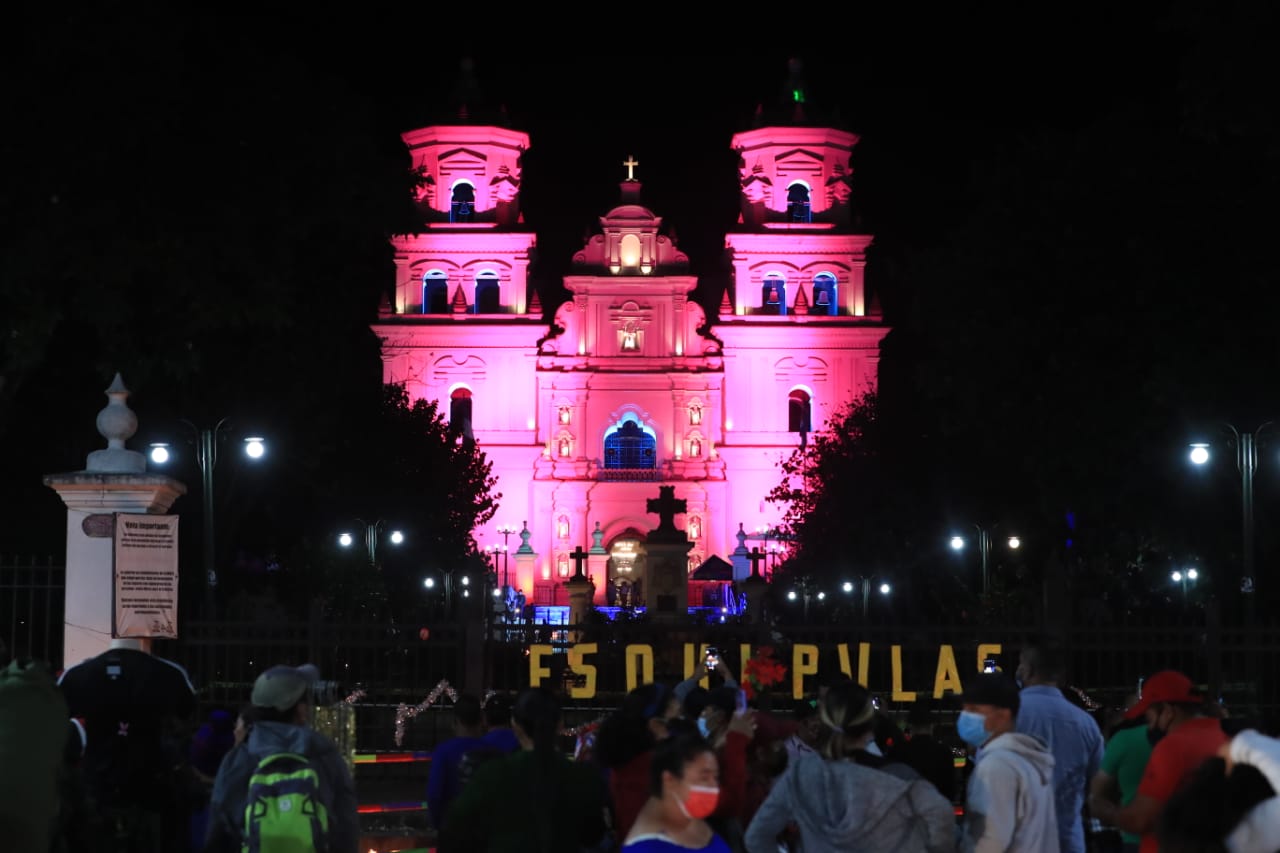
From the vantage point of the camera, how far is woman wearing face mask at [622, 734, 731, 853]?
619 centimetres

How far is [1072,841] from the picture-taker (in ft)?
29.4

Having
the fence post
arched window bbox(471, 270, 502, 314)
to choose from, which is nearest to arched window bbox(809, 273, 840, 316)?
arched window bbox(471, 270, 502, 314)

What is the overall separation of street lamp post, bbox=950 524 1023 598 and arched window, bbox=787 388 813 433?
19.8 metres

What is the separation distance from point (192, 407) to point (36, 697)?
18482 millimetres

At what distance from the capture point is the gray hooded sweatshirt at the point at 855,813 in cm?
711

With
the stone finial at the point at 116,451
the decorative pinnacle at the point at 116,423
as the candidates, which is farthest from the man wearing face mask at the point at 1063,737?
the decorative pinnacle at the point at 116,423

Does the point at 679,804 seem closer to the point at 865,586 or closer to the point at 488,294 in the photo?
the point at 865,586

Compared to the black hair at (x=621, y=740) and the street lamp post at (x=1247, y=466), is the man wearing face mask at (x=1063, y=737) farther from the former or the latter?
the street lamp post at (x=1247, y=466)

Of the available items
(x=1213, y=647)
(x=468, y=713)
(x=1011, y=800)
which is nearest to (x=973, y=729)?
(x=1011, y=800)

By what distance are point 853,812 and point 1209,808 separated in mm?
1931

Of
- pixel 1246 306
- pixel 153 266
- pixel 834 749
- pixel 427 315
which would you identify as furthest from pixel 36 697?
pixel 427 315

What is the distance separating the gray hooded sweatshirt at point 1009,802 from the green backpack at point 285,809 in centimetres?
274

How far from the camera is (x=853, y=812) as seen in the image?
709cm

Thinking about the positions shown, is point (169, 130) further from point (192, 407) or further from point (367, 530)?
point (367, 530)
